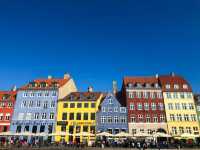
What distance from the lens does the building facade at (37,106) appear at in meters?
54.3

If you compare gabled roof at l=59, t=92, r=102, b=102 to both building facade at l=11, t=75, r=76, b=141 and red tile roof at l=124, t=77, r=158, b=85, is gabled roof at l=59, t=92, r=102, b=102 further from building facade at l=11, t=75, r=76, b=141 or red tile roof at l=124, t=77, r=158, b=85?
red tile roof at l=124, t=77, r=158, b=85

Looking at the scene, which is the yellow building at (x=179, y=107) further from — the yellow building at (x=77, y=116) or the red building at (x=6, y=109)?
the red building at (x=6, y=109)

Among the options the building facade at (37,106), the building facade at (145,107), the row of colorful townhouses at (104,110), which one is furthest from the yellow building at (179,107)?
the building facade at (37,106)

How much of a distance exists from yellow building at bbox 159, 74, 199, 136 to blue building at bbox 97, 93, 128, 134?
10859 mm

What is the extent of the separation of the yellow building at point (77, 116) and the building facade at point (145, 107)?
28.1ft

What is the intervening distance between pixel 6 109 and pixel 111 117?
27.5m

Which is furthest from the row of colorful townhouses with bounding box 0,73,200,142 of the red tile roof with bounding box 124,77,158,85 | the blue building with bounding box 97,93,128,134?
the red tile roof with bounding box 124,77,158,85

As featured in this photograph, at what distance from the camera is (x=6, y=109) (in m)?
57.1

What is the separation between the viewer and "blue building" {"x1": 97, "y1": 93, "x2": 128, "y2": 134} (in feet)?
173

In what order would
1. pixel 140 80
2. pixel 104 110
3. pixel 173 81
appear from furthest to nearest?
pixel 140 80 → pixel 173 81 → pixel 104 110

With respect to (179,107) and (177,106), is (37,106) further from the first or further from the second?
(179,107)

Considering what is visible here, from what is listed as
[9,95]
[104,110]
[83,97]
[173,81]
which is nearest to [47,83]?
[9,95]

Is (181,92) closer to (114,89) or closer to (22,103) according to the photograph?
(114,89)

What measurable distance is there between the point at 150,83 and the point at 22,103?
3425 cm
